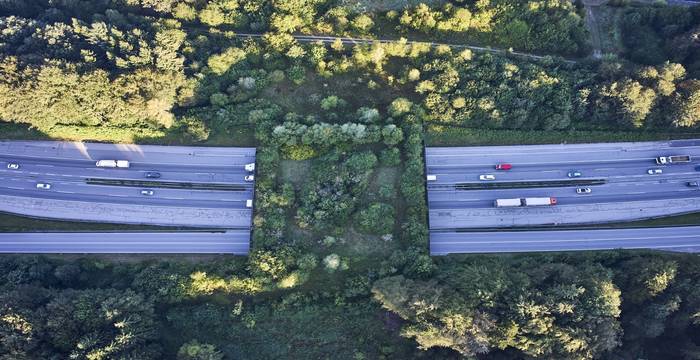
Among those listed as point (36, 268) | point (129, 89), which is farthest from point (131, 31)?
point (36, 268)

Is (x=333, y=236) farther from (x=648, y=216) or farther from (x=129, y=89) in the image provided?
(x=648, y=216)

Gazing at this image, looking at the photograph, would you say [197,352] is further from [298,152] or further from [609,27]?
[609,27]

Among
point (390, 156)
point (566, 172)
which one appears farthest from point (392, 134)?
point (566, 172)

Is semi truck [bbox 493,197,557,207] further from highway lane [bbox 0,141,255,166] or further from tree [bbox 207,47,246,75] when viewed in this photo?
tree [bbox 207,47,246,75]

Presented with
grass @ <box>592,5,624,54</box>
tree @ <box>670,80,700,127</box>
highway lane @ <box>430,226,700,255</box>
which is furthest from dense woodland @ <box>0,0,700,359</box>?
highway lane @ <box>430,226,700,255</box>

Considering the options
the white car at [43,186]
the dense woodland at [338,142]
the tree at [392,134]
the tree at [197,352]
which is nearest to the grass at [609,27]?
the dense woodland at [338,142]

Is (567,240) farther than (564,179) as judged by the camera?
No

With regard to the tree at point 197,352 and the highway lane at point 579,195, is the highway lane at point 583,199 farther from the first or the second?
the tree at point 197,352
